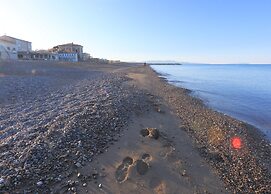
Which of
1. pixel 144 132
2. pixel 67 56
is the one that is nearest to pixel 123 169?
pixel 144 132

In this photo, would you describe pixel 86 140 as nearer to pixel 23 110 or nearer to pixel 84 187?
pixel 84 187

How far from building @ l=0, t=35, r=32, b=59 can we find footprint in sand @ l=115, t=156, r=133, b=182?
67.4 meters

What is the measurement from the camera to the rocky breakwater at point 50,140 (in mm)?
6711

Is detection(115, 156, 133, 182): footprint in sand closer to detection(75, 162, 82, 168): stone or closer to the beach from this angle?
the beach

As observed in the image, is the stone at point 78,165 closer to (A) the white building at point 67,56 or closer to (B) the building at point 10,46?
(B) the building at point 10,46

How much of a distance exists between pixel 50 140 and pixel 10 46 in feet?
260

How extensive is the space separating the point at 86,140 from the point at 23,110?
24.6 feet

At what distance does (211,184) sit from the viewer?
7598 mm

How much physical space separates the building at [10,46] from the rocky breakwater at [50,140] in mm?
61438

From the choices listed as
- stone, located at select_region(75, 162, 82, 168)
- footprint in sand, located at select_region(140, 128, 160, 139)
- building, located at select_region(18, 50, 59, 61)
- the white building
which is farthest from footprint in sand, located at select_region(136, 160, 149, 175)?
the white building

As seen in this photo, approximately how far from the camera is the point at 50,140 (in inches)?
349

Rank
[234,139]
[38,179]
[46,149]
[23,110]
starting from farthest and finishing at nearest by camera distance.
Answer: [23,110]
[234,139]
[46,149]
[38,179]

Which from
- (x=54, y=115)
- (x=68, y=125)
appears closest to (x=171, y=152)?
(x=68, y=125)

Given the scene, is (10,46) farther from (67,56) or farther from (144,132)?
(144,132)
